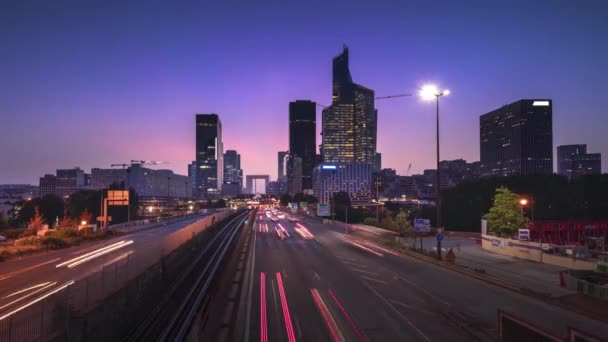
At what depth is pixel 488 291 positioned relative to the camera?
22.8m

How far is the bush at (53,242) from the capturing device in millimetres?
41006

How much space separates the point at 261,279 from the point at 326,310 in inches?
347

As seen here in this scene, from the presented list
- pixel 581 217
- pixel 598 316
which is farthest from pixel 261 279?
pixel 581 217

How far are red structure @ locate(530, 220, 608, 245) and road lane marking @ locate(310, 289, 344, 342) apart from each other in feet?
136

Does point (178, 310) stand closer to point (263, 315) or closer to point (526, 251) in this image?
point (263, 315)

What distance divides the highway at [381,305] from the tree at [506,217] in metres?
18.3

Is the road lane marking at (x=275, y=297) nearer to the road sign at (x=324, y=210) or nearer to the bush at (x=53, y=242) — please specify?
the bush at (x=53, y=242)

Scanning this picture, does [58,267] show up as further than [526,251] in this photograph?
No

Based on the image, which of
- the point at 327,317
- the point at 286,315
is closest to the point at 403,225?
the point at 327,317

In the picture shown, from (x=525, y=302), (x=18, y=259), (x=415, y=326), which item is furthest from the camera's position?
(x=18, y=259)

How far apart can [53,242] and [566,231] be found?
69.1 metres

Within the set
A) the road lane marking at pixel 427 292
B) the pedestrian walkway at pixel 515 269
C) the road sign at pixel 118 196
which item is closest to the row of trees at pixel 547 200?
the pedestrian walkway at pixel 515 269

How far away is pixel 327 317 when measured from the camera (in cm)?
1766

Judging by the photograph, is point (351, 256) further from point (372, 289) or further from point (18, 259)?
point (18, 259)
